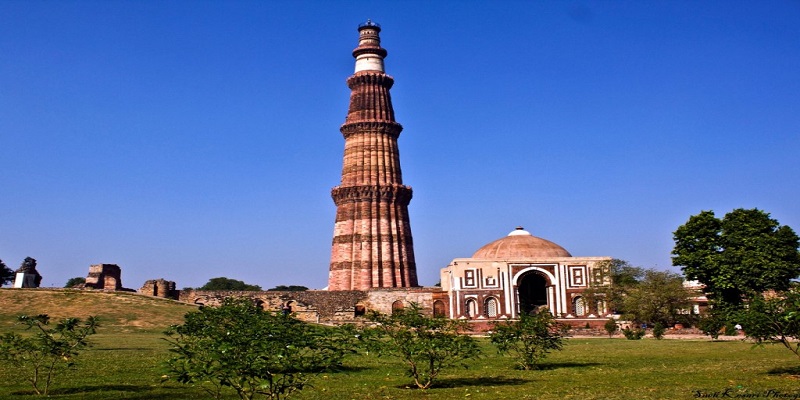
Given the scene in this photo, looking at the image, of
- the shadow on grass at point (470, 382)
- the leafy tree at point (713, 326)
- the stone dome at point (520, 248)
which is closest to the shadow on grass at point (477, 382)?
the shadow on grass at point (470, 382)

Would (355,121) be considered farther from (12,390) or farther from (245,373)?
(245,373)

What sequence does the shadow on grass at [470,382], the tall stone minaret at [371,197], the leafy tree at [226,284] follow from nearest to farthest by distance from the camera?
the shadow on grass at [470,382] → the tall stone minaret at [371,197] → the leafy tree at [226,284]

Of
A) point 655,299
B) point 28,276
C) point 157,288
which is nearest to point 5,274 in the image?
point 28,276

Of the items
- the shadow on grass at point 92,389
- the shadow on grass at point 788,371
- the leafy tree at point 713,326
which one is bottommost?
the shadow on grass at point 92,389

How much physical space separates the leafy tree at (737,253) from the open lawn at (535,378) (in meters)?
10.8

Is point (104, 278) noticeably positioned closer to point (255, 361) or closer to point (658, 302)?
point (658, 302)

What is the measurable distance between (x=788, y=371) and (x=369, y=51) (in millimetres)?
48535

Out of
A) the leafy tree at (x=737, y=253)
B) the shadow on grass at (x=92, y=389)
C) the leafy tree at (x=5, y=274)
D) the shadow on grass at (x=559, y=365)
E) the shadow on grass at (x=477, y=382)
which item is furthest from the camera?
the leafy tree at (x=5, y=274)

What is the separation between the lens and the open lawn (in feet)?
45.9

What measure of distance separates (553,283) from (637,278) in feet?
18.0

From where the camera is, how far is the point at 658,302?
41.9 meters

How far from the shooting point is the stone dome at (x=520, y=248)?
53.7 meters

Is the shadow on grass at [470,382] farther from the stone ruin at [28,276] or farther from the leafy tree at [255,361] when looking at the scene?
the stone ruin at [28,276]

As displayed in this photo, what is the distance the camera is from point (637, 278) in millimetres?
49906
